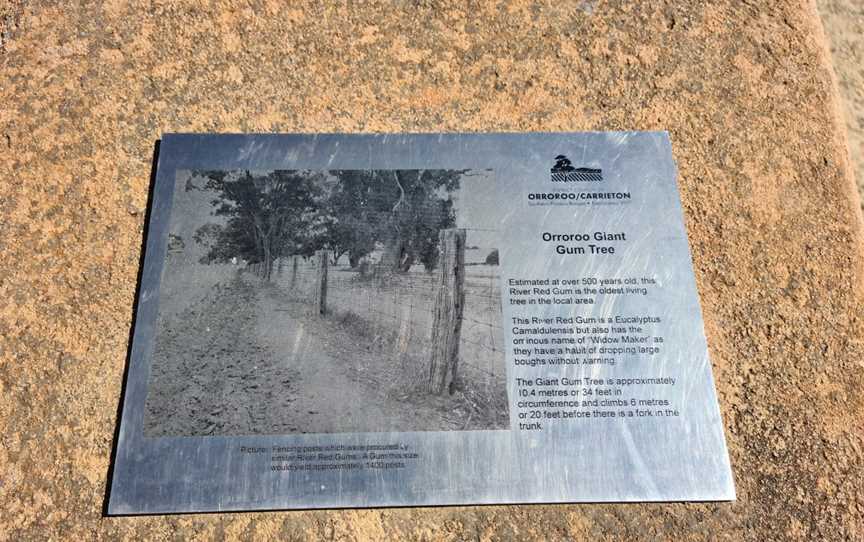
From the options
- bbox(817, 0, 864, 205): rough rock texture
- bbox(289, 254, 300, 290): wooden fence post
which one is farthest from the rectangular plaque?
bbox(817, 0, 864, 205): rough rock texture

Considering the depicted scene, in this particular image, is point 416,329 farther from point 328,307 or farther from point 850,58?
point 850,58

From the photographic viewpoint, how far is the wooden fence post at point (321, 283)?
258 cm

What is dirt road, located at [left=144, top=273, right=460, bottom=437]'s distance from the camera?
2.40m

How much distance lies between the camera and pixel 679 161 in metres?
2.97

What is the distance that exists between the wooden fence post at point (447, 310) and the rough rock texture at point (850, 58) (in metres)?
2.88

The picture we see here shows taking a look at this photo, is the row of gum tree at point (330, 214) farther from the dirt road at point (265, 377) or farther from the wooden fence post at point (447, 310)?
the dirt road at point (265, 377)

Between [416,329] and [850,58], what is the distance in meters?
3.89

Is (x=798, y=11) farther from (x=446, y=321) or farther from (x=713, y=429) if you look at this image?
(x=446, y=321)

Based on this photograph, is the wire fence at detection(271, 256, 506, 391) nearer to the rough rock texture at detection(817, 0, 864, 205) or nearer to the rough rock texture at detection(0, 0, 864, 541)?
the rough rock texture at detection(0, 0, 864, 541)

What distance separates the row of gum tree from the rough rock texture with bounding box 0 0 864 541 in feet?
1.24

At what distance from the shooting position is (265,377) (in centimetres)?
247

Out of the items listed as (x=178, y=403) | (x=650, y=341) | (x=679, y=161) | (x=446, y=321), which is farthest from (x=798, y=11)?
(x=178, y=403)

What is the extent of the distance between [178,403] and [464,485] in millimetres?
1233

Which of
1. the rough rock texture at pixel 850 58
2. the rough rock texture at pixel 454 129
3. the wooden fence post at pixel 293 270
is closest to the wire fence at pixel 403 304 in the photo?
the wooden fence post at pixel 293 270
